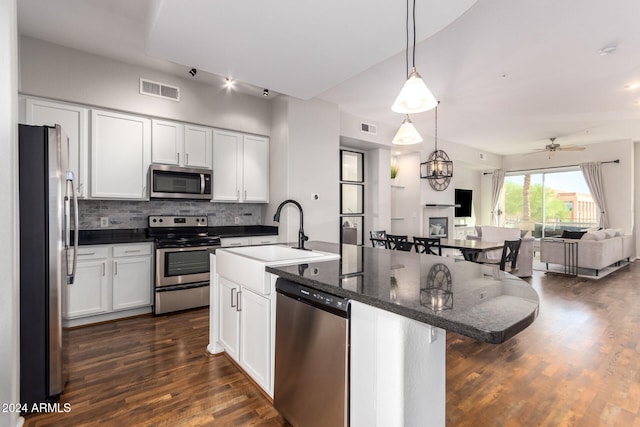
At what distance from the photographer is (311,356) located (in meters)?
1.53

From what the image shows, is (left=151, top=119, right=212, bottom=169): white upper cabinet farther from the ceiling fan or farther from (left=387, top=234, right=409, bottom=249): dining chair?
the ceiling fan

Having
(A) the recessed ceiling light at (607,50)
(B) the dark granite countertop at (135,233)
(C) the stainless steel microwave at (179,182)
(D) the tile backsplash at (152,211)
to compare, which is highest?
(A) the recessed ceiling light at (607,50)

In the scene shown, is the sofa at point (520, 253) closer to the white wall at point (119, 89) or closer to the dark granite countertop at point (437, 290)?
the dark granite countertop at point (437, 290)

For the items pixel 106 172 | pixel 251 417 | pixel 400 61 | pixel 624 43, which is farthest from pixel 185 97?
pixel 624 43

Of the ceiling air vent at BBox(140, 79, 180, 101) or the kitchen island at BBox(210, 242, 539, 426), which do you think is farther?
the ceiling air vent at BBox(140, 79, 180, 101)

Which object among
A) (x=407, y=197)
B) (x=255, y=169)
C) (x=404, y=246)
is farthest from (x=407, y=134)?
(x=407, y=197)

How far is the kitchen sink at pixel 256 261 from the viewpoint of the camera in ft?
6.17

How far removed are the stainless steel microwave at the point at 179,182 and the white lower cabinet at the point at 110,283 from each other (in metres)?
0.66

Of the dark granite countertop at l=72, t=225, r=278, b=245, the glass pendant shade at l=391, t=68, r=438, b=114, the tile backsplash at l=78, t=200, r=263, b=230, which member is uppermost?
the glass pendant shade at l=391, t=68, r=438, b=114

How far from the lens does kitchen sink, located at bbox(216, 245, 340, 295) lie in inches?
74.1

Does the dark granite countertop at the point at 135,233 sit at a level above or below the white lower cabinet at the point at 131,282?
above

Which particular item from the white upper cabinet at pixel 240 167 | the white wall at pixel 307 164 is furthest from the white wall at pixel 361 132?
the white upper cabinet at pixel 240 167

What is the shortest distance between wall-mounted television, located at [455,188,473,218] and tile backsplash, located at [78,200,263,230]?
19.7 ft

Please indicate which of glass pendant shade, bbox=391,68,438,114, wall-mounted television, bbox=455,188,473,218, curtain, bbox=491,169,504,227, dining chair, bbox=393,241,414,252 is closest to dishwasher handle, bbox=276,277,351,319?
glass pendant shade, bbox=391,68,438,114
